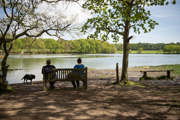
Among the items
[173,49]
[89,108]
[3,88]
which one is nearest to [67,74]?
[89,108]

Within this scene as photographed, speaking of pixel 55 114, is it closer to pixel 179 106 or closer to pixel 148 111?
pixel 148 111

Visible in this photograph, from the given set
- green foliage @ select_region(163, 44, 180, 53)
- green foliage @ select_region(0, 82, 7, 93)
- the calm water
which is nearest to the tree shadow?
green foliage @ select_region(0, 82, 7, 93)

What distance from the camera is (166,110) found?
16.1 ft

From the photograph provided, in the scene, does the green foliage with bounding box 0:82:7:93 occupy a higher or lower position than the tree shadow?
higher

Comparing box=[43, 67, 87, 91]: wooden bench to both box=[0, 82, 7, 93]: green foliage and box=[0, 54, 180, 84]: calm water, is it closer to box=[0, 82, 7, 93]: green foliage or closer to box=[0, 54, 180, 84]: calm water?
box=[0, 82, 7, 93]: green foliage

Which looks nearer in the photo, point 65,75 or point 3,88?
point 3,88

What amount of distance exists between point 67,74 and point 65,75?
135 mm

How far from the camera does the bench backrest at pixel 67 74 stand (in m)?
A: 7.32

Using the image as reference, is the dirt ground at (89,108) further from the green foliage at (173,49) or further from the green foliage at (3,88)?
the green foliage at (173,49)

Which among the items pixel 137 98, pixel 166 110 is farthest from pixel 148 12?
pixel 166 110

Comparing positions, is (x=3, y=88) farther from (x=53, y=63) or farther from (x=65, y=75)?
(x=53, y=63)

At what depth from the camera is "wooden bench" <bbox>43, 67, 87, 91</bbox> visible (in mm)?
7301

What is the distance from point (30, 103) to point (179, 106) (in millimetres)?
5307

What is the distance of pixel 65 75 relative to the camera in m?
7.39
